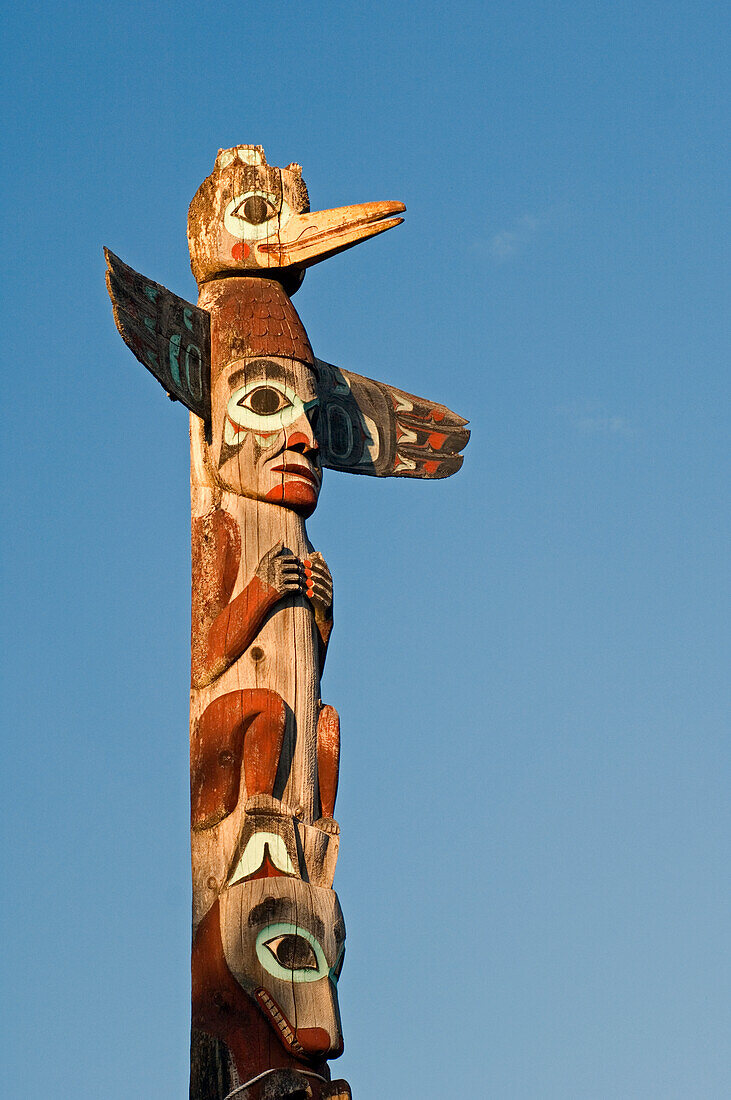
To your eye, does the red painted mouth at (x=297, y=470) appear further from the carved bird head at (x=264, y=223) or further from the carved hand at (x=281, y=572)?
the carved bird head at (x=264, y=223)

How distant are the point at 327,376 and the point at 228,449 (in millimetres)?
1567

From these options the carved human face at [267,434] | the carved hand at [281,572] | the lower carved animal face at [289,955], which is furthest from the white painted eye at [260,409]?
the lower carved animal face at [289,955]

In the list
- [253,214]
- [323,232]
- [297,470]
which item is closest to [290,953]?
[297,470]

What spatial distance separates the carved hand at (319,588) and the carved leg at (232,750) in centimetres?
69

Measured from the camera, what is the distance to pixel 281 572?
28.3ft

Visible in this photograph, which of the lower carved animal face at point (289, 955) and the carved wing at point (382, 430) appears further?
the carved wing at point (382, 430)

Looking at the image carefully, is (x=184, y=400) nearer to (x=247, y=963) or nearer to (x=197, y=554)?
(x=197, y=554)

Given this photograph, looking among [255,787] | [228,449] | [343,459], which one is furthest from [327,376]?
[255,787]

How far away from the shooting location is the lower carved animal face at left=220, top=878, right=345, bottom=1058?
7348mm

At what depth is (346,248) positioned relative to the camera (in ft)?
31.9

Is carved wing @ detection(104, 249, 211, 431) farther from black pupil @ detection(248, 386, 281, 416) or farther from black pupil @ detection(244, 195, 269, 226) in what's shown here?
black pupil @ detection(244, 195, 269, 226)

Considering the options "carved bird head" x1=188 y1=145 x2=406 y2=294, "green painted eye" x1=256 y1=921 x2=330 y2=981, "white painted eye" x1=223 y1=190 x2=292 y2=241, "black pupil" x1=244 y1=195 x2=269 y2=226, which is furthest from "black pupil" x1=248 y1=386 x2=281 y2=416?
"green painted eye" x1=256 y1=921 x2=330 y2=981

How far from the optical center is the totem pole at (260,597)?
24.4 ft

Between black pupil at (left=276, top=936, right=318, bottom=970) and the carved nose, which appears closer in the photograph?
black pupil at (left=276, top=936, right=318, bottom=970)
